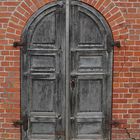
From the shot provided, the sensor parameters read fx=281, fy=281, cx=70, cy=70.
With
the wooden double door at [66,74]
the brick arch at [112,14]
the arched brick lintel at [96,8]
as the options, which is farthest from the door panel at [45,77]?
the brick arch at [112,14]

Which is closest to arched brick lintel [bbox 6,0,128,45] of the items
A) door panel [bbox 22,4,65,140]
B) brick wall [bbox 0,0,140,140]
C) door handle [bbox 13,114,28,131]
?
brick wall [bbox 0,0,140,140]

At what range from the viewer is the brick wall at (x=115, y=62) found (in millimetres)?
4457

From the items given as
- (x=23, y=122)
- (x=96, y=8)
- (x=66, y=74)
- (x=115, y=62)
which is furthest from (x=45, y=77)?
(x=96, y=8)

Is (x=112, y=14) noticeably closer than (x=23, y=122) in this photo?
Yes

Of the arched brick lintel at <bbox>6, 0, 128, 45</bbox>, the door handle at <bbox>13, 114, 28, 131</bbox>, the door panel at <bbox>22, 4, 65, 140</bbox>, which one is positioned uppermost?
the arched brick lintel at <bbox>6, 0, 128, 45</bbox>

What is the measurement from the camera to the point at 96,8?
4.46 meters

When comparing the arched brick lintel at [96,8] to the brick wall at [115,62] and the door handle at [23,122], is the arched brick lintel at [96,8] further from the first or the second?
the door handle at [23,122]

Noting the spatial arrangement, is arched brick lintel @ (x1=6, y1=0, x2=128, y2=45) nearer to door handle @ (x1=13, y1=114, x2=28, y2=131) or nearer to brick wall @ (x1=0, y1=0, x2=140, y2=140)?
brick wall @ (x1=0, y1=0, x2=140, y2=140)

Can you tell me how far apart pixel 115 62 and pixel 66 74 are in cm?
82

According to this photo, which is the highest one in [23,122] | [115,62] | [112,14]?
[112,14]

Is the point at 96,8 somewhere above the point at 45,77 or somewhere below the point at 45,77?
above

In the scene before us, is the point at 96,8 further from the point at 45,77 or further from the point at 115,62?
the point at 45,77

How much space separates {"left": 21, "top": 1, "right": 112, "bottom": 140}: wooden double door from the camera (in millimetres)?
4520

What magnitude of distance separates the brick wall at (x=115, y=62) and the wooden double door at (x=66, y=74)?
11 cm
